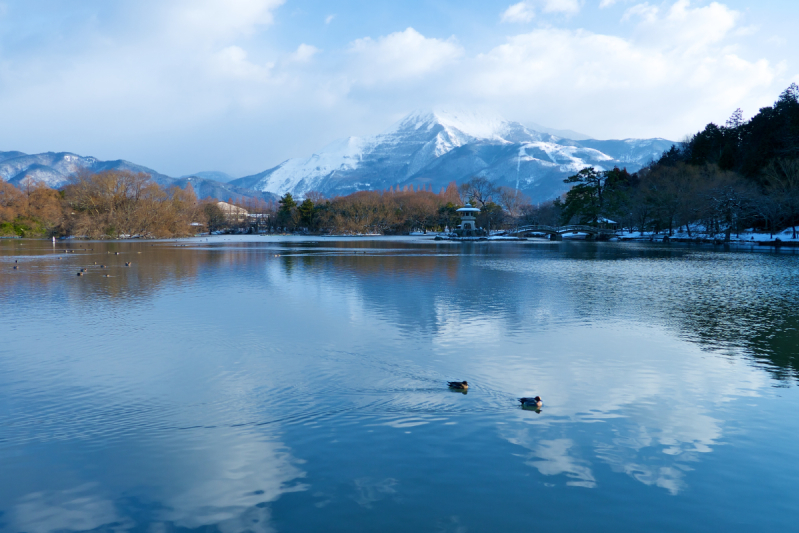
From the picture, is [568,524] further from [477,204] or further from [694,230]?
[477,204]

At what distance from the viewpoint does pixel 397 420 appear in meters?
6.79

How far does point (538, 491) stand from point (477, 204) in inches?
3569

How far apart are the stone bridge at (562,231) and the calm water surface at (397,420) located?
202ft

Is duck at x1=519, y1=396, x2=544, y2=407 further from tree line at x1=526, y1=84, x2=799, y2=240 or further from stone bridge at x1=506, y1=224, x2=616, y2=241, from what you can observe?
stone bridge at x1=506, y1=224, x2=616, y2=241

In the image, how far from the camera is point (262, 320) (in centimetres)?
1347

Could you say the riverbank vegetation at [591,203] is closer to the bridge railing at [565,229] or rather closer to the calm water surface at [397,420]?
the bridge railing at [565,229]

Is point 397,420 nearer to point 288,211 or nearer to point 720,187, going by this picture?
point 720,187

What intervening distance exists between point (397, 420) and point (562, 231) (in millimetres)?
75054

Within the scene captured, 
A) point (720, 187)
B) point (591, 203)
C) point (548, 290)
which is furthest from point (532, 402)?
point (591, 203)

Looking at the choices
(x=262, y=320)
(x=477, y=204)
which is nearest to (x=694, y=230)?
(x=477, y=204)

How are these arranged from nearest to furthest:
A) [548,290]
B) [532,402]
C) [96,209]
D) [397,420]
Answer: [397,420]
[532,402]
[548,290]
[96,209]

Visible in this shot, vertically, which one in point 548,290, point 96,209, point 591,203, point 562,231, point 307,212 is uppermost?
point 307,212

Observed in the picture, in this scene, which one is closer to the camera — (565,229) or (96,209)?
(96,209)

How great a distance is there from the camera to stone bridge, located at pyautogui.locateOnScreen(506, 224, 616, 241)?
7400cm
